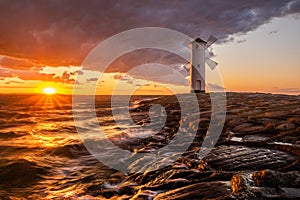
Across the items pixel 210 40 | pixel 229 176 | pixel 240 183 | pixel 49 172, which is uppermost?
pixel 210 40

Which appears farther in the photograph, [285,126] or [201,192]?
[285,126]

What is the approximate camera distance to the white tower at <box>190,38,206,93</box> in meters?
28.7

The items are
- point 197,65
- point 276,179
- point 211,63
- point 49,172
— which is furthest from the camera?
point 211,63

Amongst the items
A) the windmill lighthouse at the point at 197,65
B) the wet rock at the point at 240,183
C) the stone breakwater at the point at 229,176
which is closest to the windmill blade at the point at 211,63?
the windmill lighthouse at the point at 197,65

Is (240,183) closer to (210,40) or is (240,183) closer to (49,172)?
(49,172)

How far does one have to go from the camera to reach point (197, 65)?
28609 mm

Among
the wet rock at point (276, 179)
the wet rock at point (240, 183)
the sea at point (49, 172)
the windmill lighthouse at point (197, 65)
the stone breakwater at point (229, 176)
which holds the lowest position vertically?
the sea at point (49, 172)

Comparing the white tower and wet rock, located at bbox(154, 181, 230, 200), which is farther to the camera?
the white tower

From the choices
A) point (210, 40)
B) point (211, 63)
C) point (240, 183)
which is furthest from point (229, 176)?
point (210, 40)

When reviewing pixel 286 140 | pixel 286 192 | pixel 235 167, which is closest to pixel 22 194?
pixel 235 167

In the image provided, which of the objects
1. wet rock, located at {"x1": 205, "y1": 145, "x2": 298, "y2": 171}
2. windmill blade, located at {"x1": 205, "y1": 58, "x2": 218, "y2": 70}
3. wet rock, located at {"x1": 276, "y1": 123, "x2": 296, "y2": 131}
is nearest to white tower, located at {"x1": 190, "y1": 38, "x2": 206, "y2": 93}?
windmill blade, located at {"x1": 205, "y1": 58, "x2": 218, "y2": 70}

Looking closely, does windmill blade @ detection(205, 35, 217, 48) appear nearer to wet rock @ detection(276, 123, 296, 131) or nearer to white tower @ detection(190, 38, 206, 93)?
white tower @ detection(190, 38, 206, 93)

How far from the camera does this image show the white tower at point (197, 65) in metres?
28.7

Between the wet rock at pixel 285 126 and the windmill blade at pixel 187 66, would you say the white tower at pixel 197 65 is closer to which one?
the windmill blade at pixel 187 66
